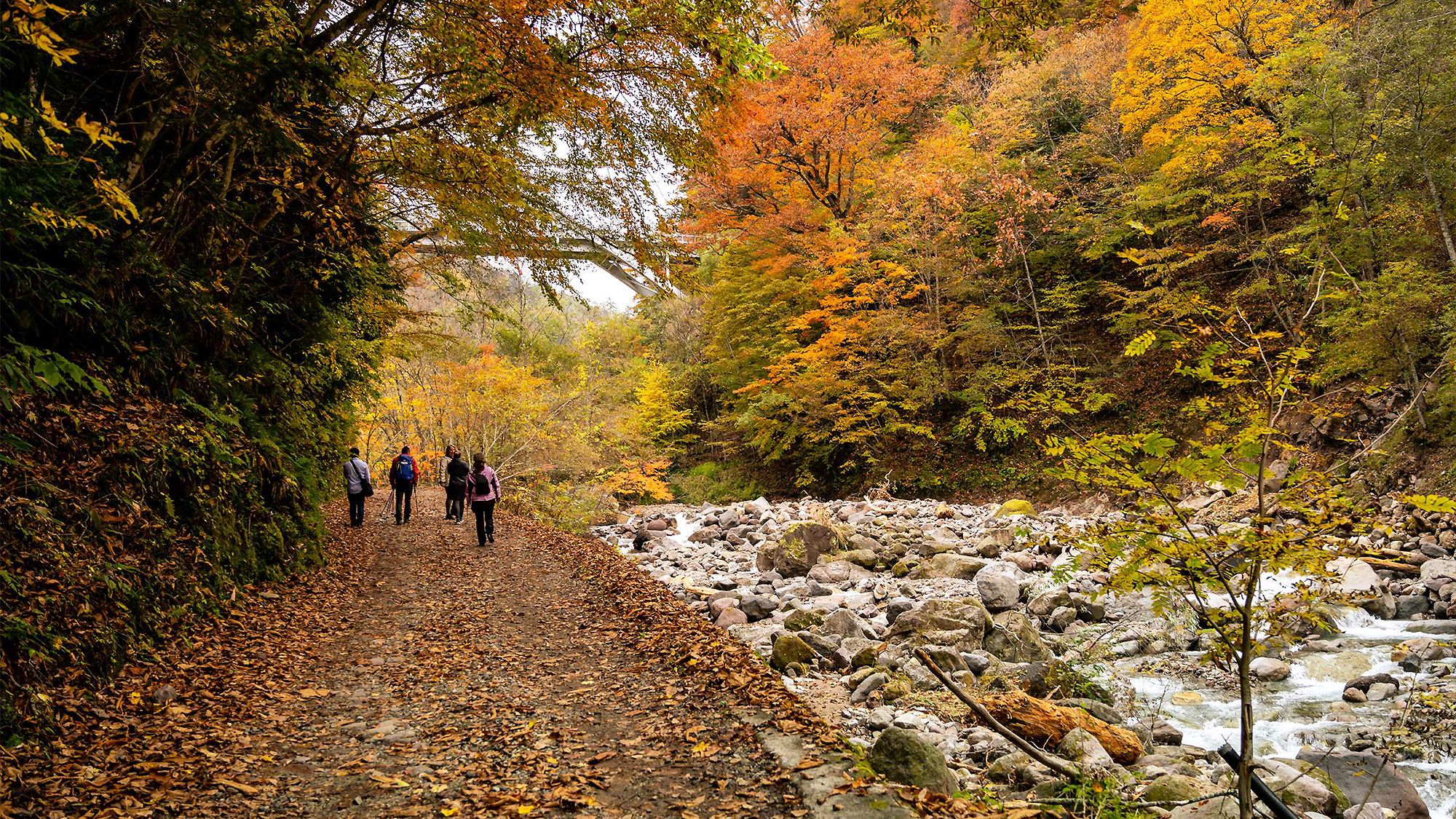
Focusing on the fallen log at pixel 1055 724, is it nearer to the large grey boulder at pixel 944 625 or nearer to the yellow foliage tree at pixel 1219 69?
the large grey boulder at pixel 944 625

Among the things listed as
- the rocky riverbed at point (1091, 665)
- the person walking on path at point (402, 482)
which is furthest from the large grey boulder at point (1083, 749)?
the person walking on path at point (402, 482)

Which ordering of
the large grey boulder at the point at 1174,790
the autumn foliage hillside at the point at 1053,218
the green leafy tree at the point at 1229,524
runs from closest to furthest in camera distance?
1. the green leafy tree at the point at 1229,524
2. the large grey boulder at the point at 1174,790
3. the autumn foliage hillside at the point at 1053,218

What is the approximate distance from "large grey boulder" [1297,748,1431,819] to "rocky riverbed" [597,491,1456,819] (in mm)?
12

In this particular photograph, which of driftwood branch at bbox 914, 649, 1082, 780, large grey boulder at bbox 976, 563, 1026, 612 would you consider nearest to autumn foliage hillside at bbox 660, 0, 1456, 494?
large grey boulder at bbox 976, 563, 1026, 612

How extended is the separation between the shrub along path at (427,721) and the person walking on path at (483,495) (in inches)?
144

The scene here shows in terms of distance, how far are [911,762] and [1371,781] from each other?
3.07 meters

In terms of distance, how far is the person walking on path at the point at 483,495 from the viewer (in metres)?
10.8

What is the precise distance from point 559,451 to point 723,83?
16.3 metres

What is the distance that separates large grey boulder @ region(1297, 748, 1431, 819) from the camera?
149 inches

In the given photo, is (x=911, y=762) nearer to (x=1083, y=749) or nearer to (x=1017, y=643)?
(x=1083, y=749)

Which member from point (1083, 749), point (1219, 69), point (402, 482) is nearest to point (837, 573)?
point (1083, 749)

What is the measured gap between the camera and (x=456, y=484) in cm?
1382

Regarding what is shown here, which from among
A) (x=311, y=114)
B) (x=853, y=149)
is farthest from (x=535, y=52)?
(x=853, y=149)

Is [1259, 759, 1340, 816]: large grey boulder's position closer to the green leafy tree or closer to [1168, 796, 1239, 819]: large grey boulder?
[1168, 796, 1239, 819]: large grey boulder
